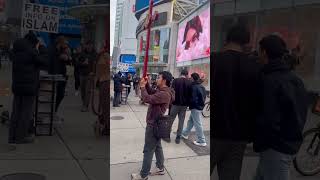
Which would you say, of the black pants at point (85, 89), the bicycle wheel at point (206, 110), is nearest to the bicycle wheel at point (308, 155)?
the bicycle wheel at point (206, 110)

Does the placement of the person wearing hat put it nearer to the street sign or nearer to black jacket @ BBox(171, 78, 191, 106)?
the street sign

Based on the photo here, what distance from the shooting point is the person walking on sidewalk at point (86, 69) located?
203 centimetres

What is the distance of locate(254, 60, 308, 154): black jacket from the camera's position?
1981 millimetres

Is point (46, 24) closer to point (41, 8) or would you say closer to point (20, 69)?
point (41, 8)

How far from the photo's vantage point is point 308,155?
244 centimetres

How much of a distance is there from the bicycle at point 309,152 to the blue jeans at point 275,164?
0.22 m

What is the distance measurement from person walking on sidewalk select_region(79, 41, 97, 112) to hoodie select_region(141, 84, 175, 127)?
43 centimetres

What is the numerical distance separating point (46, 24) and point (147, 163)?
0.89 metres

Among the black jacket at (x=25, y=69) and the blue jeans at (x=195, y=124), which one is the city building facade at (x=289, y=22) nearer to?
the blue jeans at (x=195, y=124)

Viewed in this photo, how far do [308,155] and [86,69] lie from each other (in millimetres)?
1496

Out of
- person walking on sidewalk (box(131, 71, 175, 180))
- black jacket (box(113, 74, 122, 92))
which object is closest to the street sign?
black jacket (box(113, 74, 122, 92))

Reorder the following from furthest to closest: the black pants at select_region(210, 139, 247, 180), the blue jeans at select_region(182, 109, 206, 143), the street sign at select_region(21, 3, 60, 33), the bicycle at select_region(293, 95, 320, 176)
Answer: the bicycle at select_region(293, 95, 320, 176) < the black pants at select_region(210, 139, 247, 180) < the street sign at select_region(21, 3, 60, 33) < the blue jeans at select_region(182, 109, 206, 143)

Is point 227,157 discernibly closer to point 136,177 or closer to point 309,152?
point 136,177

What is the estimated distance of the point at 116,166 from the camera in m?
1.88
